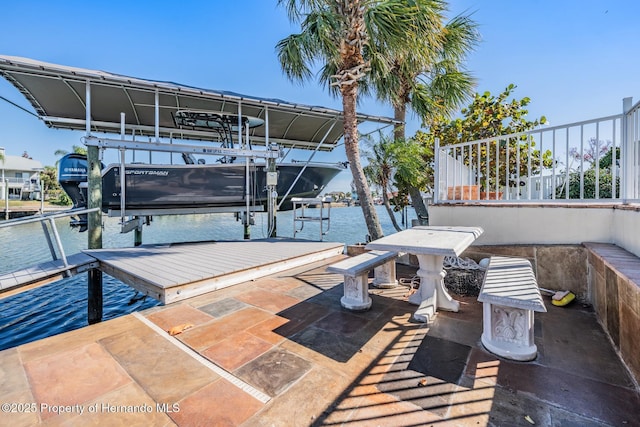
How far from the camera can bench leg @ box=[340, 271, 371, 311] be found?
2.76 metres

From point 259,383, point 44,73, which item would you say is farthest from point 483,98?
point 44,73

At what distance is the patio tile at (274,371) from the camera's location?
1.61m

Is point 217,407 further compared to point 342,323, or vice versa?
point 342,323

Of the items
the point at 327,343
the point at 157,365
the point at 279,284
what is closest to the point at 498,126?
the point at 279,284

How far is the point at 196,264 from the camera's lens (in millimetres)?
4066

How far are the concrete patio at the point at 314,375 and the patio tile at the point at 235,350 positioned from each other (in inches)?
0.5

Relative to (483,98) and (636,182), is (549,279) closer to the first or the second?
(636,182)

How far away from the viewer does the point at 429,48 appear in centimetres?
543

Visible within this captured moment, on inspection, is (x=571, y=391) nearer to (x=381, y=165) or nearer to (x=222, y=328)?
(x=222, y=328)

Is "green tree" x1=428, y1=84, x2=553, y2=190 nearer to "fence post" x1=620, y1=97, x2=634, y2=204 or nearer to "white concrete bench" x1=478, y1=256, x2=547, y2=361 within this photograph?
"fence post" x1=620, y1=97, x2=634, y2=204

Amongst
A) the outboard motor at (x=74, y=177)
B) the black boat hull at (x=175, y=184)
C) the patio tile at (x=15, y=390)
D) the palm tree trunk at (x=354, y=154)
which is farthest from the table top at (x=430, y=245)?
the outboard motor at (x=74, y=177)

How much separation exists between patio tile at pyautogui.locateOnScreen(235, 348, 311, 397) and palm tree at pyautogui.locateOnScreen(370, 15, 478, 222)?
19.7ft

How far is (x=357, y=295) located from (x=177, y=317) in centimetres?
186

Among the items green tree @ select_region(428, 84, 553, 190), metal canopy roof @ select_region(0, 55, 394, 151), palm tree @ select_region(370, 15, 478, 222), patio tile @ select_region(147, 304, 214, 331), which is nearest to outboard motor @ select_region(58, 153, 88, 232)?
metal canopy roof @ select_region(0, 55, 394, 151)
